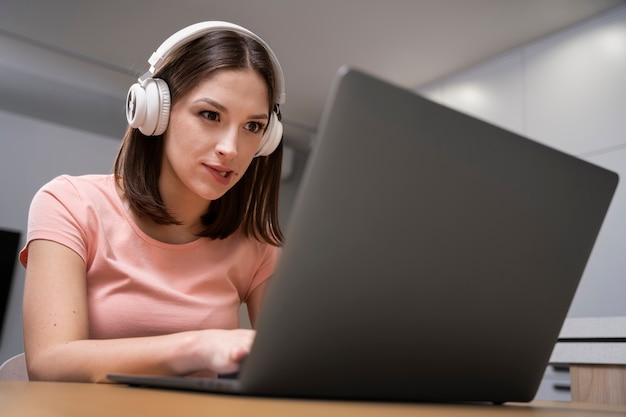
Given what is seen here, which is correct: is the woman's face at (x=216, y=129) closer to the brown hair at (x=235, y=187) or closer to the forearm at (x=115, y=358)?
the brown hair at (x=235, y=187)

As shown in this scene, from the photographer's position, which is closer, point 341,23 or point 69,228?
point 69,228

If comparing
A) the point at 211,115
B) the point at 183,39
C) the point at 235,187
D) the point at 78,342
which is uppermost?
the point at 183,39

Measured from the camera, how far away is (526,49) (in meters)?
3.78

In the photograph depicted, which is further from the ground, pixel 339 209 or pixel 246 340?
pixel 339 209

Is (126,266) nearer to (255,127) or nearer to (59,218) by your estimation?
(59,218)

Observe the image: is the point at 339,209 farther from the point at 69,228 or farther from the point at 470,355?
the point at 69,228

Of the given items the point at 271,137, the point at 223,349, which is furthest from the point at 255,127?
the point at 223,349

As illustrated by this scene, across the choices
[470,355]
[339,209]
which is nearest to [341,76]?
[339,209]

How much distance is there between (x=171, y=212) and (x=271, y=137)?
0.24 metres

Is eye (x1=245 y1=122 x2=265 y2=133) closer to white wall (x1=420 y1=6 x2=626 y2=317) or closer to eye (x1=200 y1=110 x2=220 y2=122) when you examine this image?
eye (x1=200 y1=110 x2=220 y2=122)

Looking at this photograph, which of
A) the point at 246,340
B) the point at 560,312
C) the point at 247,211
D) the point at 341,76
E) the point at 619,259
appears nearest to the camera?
the point at 341,76

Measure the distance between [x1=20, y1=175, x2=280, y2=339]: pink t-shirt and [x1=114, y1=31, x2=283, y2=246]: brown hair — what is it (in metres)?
0.04

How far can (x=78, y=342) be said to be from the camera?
2.57ft

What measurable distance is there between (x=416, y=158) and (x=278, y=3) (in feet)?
10.3
